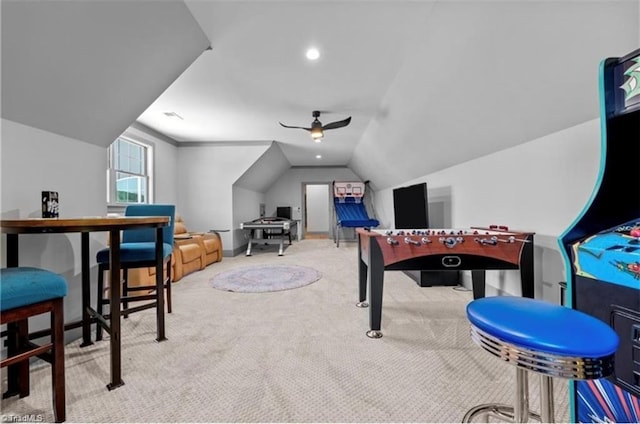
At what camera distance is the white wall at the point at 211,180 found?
5844 millimetres

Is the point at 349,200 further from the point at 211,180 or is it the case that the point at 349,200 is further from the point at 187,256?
the point at 187,256

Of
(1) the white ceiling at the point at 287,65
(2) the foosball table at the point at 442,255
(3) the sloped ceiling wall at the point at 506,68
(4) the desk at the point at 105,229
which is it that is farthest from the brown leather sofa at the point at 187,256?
(3) the sloped ceiling wall at the point at 506,68

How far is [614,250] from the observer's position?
88 centimetres

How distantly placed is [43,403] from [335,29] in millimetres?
3039

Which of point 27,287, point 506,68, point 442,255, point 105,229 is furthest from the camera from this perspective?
→ point 442,255

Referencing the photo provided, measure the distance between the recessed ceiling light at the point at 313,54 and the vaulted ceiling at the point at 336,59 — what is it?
0.17ft

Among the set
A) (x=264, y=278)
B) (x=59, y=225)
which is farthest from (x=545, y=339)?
(x=264, y=278)

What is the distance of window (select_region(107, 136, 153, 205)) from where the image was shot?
13.0 feet

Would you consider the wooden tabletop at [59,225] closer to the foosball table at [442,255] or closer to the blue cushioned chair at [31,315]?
the blue cushioned chair at [31,315]

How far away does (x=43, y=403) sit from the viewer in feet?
4.51

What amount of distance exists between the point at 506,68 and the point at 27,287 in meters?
3.08

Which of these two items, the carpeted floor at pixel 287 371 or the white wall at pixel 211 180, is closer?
the carpeted floor at pixel 287 371

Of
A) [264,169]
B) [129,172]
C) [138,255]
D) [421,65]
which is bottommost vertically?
[138,255]

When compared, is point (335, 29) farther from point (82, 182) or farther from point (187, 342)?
point (187, 342)
